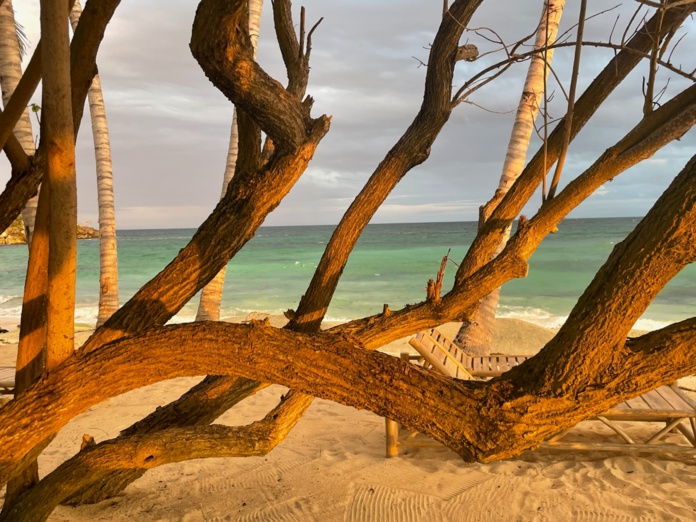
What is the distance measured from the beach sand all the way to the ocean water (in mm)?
12071

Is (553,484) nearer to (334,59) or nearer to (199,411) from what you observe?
(199,411)

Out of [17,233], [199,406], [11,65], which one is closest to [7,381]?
[11,65]

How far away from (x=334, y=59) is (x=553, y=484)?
10.8m

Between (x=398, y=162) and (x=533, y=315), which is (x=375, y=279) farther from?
(x=398, y=162)

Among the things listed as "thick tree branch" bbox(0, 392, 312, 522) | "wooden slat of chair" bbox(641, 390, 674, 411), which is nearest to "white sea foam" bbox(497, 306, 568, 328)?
"wooden slat of chair" bbox(641, 390, 674, 411)

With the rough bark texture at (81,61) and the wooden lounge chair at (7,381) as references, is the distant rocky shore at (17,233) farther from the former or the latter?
the rough bark texture at (81,61)

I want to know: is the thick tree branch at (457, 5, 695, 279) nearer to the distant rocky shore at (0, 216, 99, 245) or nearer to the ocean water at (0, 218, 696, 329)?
the ocean water at (0, 218, 696, 329)

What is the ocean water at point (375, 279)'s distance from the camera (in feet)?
64.1

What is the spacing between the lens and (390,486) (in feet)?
13.1

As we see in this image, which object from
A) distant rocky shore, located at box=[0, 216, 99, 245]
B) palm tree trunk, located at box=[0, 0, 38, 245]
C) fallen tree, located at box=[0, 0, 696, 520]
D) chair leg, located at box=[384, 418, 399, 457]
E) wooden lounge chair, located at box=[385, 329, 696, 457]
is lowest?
distant rocky shore, located at box=[0, 216, 99, 245]

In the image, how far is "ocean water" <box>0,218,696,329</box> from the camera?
19.5 m

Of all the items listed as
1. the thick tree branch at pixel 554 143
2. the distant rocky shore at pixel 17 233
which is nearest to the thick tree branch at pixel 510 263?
the thick tree branch at pixel 554 143

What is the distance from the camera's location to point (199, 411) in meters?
3.18

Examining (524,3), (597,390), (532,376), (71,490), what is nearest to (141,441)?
(71,490)
